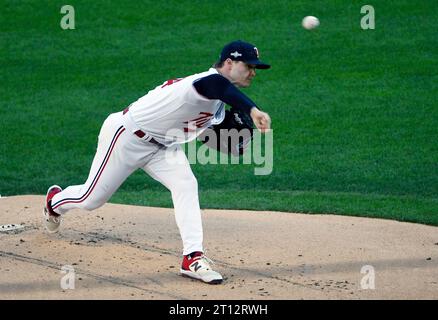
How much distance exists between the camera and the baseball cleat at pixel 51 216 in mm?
7051

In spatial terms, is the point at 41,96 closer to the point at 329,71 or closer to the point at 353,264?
the point at 329,71

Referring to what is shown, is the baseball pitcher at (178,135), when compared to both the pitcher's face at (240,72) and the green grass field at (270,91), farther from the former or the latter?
the green grass field at (270,91)

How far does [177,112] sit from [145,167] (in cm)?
58

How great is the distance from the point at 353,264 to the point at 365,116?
4.85 m

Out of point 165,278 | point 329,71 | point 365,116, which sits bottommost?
point 165,278

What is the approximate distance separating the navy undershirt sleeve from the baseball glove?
18.1 inches

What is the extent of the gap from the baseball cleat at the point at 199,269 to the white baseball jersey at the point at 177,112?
862mm

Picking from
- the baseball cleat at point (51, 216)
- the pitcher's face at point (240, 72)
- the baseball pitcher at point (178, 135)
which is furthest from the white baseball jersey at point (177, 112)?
the baseball cleat at point (51, 216)

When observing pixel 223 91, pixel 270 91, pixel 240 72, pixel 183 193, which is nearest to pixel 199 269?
pixel 183 193

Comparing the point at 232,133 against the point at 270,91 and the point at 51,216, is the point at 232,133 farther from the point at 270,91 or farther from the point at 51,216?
the point at 270,91

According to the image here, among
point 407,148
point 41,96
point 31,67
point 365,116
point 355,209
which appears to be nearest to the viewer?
point 355,209

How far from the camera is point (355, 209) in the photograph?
826 centimetres

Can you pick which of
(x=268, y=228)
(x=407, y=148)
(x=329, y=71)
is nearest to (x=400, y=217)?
(x=268, y=228)

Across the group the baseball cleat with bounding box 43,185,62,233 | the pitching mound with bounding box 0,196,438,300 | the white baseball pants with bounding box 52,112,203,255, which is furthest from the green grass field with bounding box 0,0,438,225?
the white baseball pants with bounding box 52,112,203,255
